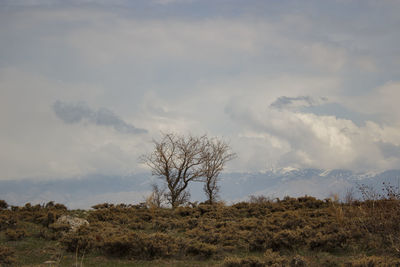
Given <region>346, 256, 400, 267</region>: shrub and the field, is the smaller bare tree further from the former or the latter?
<region>346, 256, 400, 267</region>: shrub

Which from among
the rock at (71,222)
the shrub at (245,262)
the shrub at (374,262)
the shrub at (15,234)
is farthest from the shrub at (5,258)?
the shrub at (374,262)

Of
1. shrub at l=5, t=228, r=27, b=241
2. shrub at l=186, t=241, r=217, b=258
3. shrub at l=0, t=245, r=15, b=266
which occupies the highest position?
shrub at l=5, t=228, r=27, b=241

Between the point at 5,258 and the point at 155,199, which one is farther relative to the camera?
the point at 155,199

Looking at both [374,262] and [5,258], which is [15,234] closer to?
[5,258]

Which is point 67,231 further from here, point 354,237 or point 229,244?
point 354,237

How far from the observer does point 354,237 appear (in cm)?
1405

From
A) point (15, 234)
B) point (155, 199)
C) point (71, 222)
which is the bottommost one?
point (15, 234)

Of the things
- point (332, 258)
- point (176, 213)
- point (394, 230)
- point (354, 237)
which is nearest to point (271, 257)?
point (332, 258)

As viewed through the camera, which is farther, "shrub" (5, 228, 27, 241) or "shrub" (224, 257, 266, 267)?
"shrub" (5, 228, 27, 241)

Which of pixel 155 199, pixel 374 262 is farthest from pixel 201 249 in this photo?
pixel 155 199

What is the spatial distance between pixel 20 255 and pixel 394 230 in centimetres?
→ 1369

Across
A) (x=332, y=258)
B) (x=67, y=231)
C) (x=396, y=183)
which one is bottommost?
(x=332, y=258)

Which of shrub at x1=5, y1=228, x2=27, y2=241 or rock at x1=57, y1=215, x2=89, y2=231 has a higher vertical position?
rock at x1=57, y1=215, x2=89, y2=231

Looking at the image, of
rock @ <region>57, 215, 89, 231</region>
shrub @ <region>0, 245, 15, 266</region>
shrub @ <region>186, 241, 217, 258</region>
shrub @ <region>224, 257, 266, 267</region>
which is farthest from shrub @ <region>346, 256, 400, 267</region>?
rock @ <region>57, 215, 89, 231</region>
